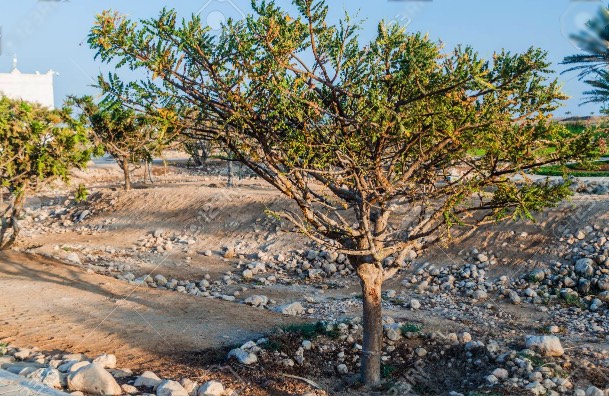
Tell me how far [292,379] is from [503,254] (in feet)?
24.5

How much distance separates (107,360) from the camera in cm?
697

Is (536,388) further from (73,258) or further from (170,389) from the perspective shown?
(73,258)

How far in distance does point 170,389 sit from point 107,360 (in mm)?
1294

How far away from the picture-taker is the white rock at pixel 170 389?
6020mm

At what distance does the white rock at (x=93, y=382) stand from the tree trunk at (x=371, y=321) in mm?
2959

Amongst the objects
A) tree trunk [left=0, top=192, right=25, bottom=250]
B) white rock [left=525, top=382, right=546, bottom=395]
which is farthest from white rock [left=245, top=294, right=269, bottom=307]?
tree trunk [left=0, top=192, right=25, bottom=250]

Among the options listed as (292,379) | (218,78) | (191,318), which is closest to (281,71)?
(218,78)

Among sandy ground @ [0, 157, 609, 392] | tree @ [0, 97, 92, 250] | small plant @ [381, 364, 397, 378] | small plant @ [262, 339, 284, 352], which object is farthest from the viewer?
tree @ [0, 97, 92, 250]

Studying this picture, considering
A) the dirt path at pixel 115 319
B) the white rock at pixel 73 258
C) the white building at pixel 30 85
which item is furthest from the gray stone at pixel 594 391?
the white building at pixel 30 85

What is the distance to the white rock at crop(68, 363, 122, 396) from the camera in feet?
19.4

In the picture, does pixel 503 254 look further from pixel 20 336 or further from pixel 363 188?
pixel 20 336

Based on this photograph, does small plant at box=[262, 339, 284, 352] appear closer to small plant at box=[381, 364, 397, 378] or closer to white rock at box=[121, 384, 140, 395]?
small plant at box=[381, 364, 397, 378]

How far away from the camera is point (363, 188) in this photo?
6586 millimetres

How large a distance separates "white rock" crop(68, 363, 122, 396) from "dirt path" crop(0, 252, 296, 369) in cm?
115
